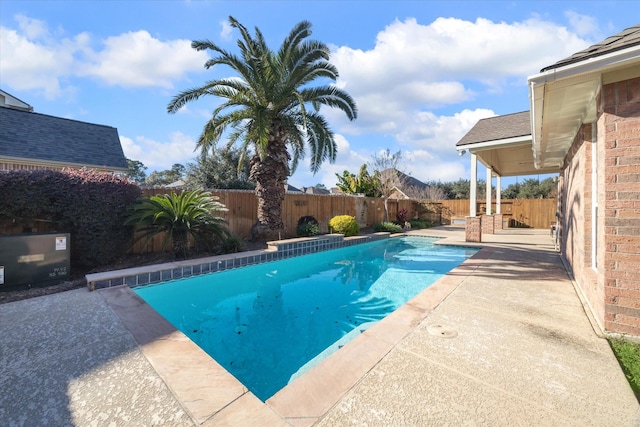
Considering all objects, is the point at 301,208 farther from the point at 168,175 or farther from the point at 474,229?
the point at 168,175

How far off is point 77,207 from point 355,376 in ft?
23.1

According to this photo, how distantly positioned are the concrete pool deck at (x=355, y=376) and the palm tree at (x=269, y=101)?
6.70m

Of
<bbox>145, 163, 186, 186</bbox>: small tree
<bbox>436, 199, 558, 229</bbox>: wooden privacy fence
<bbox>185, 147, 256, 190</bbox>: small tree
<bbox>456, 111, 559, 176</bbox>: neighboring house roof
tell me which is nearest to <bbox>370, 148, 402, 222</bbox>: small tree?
<bbox>456, 111, 559, 176</bbox>: neighboring house roof

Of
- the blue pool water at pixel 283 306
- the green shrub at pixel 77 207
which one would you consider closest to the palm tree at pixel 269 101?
the blue pool water at pixel 283 306

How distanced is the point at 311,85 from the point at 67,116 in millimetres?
13253

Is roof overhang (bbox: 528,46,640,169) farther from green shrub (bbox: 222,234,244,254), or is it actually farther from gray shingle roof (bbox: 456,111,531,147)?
green shrub (bbox: 222,234,244,254)

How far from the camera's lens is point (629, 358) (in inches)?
107

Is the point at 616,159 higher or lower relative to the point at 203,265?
higher

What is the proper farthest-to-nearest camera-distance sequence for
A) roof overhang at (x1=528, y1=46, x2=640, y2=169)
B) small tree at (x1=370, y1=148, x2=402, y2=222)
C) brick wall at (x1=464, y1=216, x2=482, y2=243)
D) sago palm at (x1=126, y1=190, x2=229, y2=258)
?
small tree at (x1=370, y1=148, x2=402, y2=222) < brick wall at (x1=464, y1=216, x2=482, y2=243) < sago palm at (x1=126, y1=190, x2=229, y2=258) < roof overhang at (x1=528, y1=46, x2=640, y2=169)

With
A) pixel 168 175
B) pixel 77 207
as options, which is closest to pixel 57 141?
pixel 77 207

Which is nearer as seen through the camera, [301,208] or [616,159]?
[616,159]

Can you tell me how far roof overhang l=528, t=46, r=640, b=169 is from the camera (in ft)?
9.57

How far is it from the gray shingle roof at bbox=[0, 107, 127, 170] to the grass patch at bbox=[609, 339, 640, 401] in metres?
16.2

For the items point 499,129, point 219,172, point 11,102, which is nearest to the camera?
point 499,129
